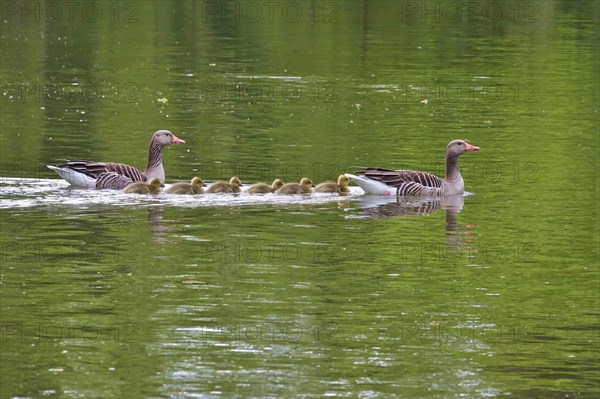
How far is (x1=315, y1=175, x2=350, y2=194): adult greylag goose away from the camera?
23984 mm

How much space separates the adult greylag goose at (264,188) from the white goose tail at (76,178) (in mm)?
2417

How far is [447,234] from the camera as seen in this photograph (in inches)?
824

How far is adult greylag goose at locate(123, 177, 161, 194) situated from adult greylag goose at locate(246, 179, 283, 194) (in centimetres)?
138

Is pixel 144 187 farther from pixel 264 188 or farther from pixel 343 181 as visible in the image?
pixel 343 181

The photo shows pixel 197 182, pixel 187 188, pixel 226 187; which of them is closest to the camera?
pixel 197 182

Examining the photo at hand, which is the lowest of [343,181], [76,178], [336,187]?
[336,187]

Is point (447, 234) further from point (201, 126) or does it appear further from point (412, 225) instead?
point (201, 126)

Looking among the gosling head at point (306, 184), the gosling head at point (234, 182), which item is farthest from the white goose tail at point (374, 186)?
the gosling head at point (234, 182)

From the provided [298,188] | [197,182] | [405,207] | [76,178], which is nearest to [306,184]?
[298,188]

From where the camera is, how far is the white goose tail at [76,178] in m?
23.6

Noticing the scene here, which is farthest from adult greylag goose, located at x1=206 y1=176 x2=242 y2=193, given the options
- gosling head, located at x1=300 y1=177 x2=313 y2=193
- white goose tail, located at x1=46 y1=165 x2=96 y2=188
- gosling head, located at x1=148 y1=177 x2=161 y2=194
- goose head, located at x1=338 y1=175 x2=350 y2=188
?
white goose tail, located at x1=46 y1=165 x2=96 y2=188

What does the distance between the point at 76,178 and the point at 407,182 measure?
5.10 metres

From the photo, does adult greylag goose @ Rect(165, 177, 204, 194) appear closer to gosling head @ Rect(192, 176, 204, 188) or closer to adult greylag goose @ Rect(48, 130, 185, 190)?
gosling head @ Rect(192, 176, 204, 188)

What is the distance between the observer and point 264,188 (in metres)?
23.5
